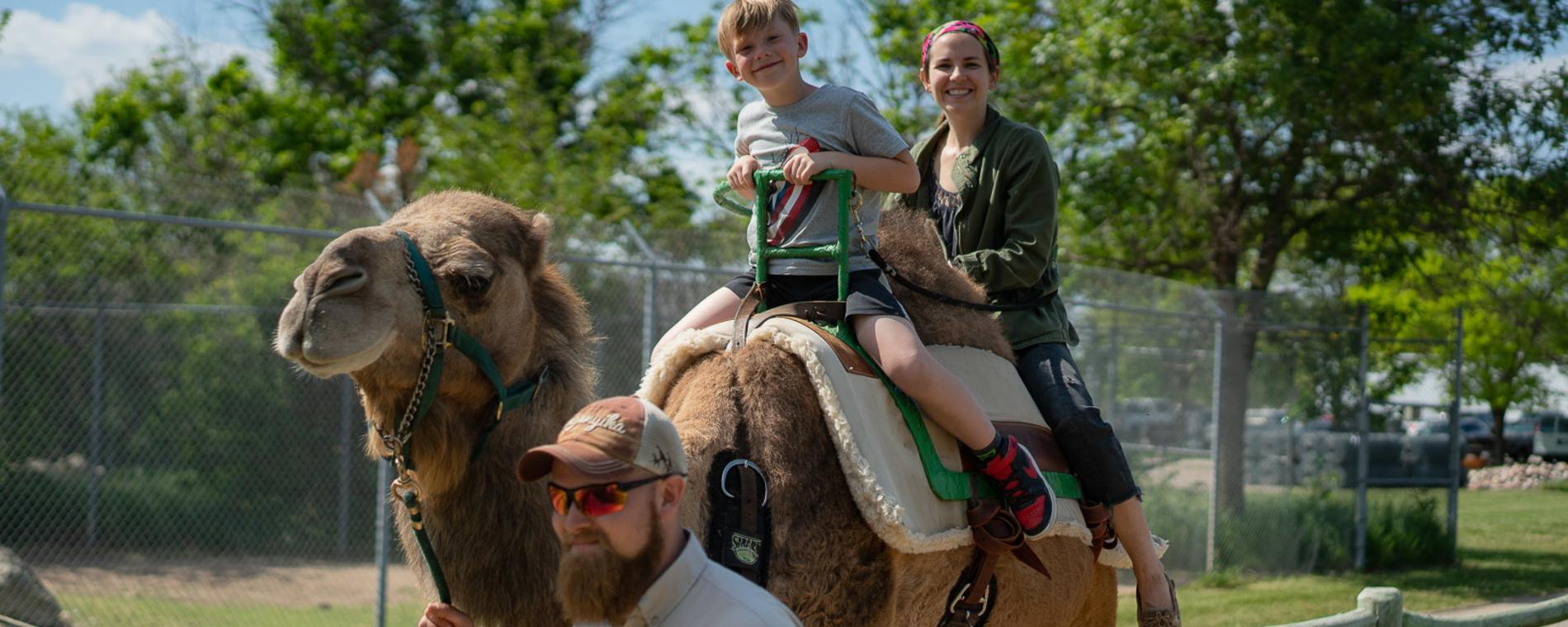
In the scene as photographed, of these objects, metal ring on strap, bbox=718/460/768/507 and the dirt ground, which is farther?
the dirt ground

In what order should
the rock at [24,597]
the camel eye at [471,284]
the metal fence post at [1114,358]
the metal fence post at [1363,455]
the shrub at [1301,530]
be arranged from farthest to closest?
the metal fence post at [1363,455] → the shrub at [1301,530] → the metal fence post at [1114,358] → the rock at [24,597] → the camel eye at [471,284]

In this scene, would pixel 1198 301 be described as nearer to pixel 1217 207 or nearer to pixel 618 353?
pixel 1217 207

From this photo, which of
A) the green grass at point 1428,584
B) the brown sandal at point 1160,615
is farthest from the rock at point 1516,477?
the brown sandal at point 1160,615

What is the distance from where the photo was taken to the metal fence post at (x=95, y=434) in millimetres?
9141

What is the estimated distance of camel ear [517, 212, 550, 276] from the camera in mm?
3215

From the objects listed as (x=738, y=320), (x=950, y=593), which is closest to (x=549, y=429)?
(x=738, y=320)

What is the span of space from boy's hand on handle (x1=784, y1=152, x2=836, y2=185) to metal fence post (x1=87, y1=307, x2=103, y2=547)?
23.6ft

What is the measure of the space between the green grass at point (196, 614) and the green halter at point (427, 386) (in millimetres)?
5273

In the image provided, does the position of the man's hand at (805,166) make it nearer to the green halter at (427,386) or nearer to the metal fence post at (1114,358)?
the green halter at (427,386)

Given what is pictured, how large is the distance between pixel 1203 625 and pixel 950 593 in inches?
278

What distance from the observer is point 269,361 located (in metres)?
11.6

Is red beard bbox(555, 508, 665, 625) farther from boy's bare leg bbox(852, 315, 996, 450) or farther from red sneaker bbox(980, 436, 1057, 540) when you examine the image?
red sneaker bbox(980, 436, 1057, 540)

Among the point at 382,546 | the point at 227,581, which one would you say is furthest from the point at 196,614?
the point at 382,546

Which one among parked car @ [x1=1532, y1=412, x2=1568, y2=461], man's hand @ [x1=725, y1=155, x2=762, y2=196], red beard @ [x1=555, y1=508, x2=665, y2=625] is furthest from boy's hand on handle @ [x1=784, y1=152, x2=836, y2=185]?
parked car @ [x1=1532, y1=412, x2=1568, y2=461]
